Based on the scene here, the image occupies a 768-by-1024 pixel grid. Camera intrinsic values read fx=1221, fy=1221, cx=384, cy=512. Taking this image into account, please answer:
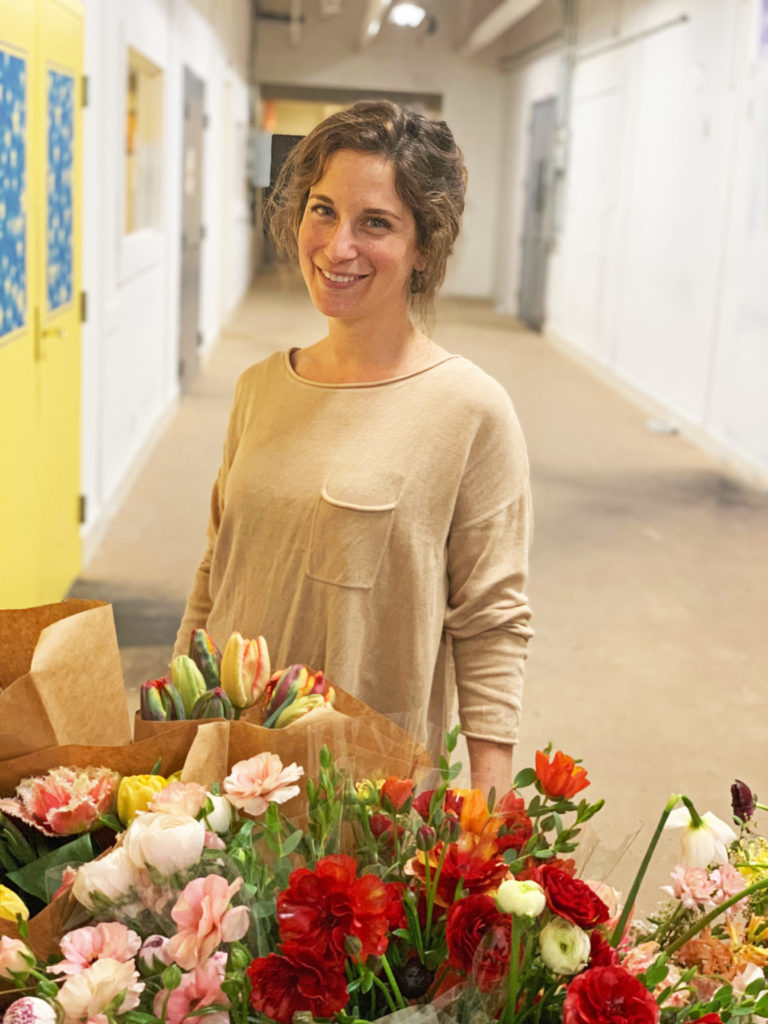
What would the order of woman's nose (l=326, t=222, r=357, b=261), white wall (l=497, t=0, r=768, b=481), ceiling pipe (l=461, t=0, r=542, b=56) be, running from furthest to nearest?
ceiling pipe (l=461, t=0, r=542, b=56) → white wall (l=497, t=0, r=768, b=481) → woman's nose (l=326, t=222, r=357, b=261)

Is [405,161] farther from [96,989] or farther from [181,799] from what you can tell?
[96,989]

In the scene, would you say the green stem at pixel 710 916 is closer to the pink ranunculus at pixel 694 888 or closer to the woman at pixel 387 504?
the pink ranunculus at pixel 694 888

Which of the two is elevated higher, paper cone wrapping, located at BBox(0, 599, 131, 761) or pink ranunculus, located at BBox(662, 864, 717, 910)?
paper cone wrapping, located at BBox(0, 599, 131, 761)

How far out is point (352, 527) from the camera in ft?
4.61

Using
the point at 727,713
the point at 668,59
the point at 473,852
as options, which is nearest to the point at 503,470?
the point at 473,852

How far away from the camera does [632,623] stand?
4867mm

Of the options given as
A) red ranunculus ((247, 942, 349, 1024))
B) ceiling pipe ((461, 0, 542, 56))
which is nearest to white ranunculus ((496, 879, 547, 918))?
red ranunculus ((247, 942, 349, 1024))

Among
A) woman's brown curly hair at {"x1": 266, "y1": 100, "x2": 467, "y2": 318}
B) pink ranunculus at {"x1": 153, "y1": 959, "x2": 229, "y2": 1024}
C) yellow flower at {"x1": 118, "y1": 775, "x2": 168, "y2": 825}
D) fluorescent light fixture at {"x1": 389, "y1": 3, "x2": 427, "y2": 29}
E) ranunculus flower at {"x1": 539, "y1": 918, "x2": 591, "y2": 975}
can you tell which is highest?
fluorescent light fixture at {"x1": 389, "y1": 3, "x2": 427, "y2": 29}

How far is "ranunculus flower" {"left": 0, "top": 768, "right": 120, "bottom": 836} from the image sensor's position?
2.72ft

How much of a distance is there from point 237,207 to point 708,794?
11735 millimetres

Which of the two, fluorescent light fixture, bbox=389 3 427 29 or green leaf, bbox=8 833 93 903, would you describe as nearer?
green leaf, bbox=8 833 93 903

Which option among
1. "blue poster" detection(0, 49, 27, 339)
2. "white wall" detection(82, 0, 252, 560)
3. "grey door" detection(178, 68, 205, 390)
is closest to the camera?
"blue poster" detection(0, 49, 27, 339)

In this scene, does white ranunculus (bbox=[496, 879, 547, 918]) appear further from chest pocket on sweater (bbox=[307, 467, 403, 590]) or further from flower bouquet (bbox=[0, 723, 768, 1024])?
chest pocket on sweater (bbox=[307, 467, 403, 590])

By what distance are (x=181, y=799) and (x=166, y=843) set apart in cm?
7
